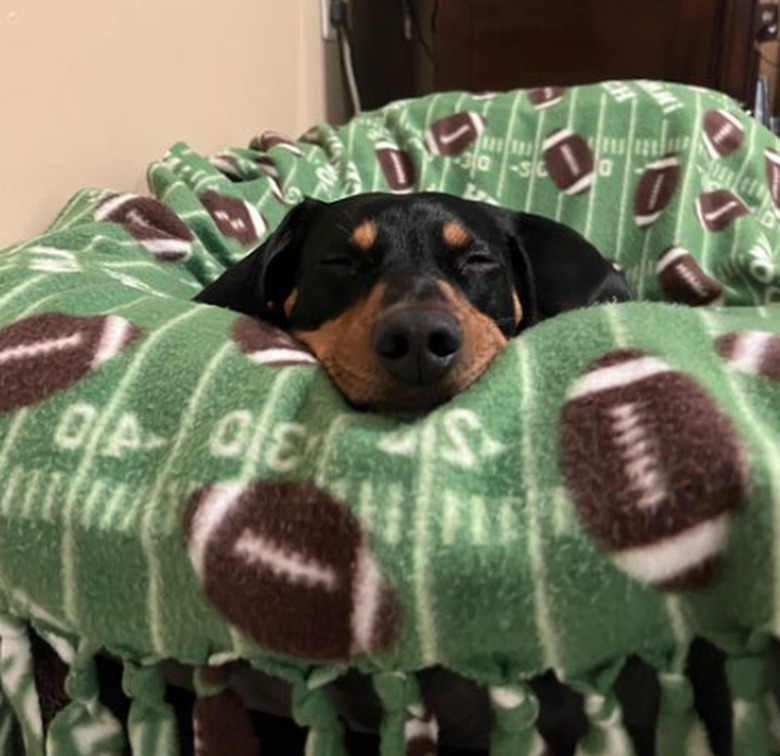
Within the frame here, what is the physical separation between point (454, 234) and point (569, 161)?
2.27 ft

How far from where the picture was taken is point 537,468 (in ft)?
2.15

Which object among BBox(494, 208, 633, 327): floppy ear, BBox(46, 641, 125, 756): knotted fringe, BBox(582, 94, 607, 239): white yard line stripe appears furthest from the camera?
BBox(582, 94, 607, 239): white yard line stripe

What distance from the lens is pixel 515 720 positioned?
0.63 metres

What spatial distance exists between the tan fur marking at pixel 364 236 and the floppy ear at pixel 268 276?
0.47 ft

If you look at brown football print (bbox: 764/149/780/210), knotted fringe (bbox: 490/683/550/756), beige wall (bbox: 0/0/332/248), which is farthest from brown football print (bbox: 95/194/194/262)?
brown football print (bbox: 764/149/780/210)

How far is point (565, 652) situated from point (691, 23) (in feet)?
6.62

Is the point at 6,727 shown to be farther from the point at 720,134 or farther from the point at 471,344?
the point at 720,134

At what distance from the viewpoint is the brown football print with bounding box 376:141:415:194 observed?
5.90ft

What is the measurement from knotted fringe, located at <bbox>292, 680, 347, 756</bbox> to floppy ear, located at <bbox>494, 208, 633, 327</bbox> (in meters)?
0.76

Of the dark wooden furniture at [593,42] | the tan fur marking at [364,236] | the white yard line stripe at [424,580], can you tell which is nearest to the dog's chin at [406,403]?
the white yard line stripe at [424,580]

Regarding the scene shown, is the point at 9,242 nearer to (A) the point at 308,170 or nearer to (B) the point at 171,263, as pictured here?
(B) the point at 171,263

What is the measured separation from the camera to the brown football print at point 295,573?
63 centimetres

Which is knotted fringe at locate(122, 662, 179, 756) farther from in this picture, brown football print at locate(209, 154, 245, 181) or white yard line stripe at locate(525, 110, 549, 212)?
white yard line stripe at locate(525, 110, 549, 212)

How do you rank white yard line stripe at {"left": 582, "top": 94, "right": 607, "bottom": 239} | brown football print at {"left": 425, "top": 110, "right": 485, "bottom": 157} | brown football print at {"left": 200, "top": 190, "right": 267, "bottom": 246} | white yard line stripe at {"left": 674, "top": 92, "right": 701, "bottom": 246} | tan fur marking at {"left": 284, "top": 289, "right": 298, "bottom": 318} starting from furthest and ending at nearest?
brown football print at {"left": 425, "top": 110, "right": 485, "bottom": 157}
white yard line stripe at {"left": 582, "top": 94, "right": 607, "bottom": 239}
white yard line stripe at {"left": 674, "top": 92, "right": 701, "bottom": 246}
brown football print at {"left": 200, "top": 190, "right": 267, "bottom": 246}
tan fur marking at {"left": 284, "top": 289, "right": 298, "bottom": 318}
